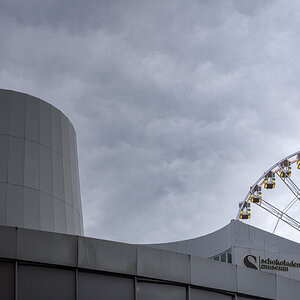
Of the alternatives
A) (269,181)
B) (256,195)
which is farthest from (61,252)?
(269,181)

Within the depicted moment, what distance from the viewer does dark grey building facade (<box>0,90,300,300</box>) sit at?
23.8 meters

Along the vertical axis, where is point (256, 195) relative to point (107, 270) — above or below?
above

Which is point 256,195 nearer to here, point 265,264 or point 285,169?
point 285,169

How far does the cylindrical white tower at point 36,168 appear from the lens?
28.5m

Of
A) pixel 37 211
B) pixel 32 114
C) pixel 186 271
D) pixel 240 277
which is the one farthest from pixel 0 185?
pixel 240 277

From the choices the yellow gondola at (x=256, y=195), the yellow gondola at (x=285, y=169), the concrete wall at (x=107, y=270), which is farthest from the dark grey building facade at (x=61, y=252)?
the yellow gondola at (x=285, y=169)

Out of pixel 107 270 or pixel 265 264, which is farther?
pixel 265 264

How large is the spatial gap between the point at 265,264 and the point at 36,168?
2823 cm

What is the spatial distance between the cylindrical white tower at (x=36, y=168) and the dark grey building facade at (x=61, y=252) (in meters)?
0.04

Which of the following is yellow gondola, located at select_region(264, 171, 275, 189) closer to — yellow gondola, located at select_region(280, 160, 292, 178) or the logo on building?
yellow gondola, located at select_region(280, 160, 292, 178)

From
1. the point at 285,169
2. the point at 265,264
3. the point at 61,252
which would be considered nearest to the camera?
the point at 61,252

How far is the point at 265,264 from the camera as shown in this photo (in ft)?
177

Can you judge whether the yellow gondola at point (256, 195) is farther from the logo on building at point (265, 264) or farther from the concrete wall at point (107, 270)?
the concrete wall at point (107, 270)

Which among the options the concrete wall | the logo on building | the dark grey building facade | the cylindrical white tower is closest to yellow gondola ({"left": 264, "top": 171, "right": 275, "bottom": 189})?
the logo on building
